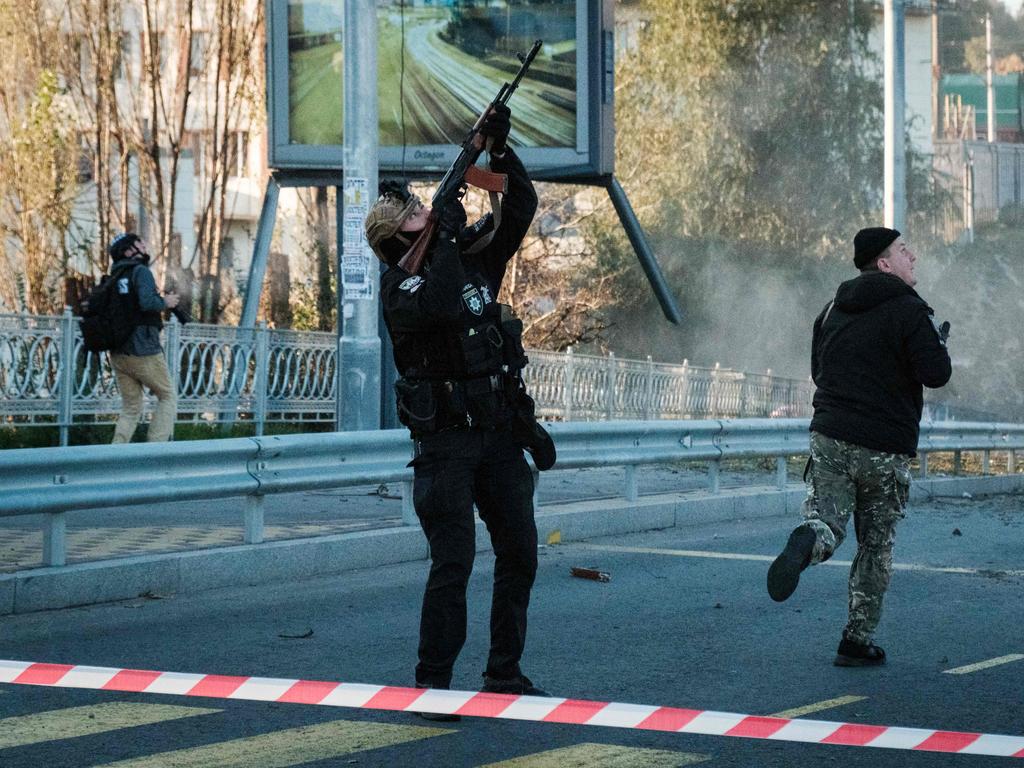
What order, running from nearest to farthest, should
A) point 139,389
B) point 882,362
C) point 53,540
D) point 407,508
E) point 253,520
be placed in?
point 882,362 → point 53,540 → point 253,520 → point 407,508 → point 139,389

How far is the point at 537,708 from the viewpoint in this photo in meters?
4.31

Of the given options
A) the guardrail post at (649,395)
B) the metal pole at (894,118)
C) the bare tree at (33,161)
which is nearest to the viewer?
the bare tree at (33,161)

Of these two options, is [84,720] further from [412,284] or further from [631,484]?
[631,484]

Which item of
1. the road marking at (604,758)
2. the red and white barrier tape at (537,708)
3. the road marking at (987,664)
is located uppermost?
the red and white barrier tape at (537,708)

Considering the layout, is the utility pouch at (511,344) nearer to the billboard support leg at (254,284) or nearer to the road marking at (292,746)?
the road marking at (292,746)

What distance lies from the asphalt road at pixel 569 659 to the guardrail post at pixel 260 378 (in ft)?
26.8

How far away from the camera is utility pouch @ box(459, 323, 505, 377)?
550 centimetres

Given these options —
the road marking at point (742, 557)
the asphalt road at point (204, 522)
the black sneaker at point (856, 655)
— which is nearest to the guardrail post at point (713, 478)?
the asphalt road at point (204, 522)

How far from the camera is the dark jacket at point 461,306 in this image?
5406 millimetres

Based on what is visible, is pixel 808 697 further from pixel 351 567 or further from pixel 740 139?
pixel 740 139

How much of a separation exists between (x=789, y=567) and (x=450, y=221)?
196 centimetres

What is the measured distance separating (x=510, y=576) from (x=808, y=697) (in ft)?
4.00

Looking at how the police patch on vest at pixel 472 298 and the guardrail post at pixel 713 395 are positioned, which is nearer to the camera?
the police patch on vest at pixel 472 298

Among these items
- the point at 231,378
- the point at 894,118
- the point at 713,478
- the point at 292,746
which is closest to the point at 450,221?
the point at 292,746
